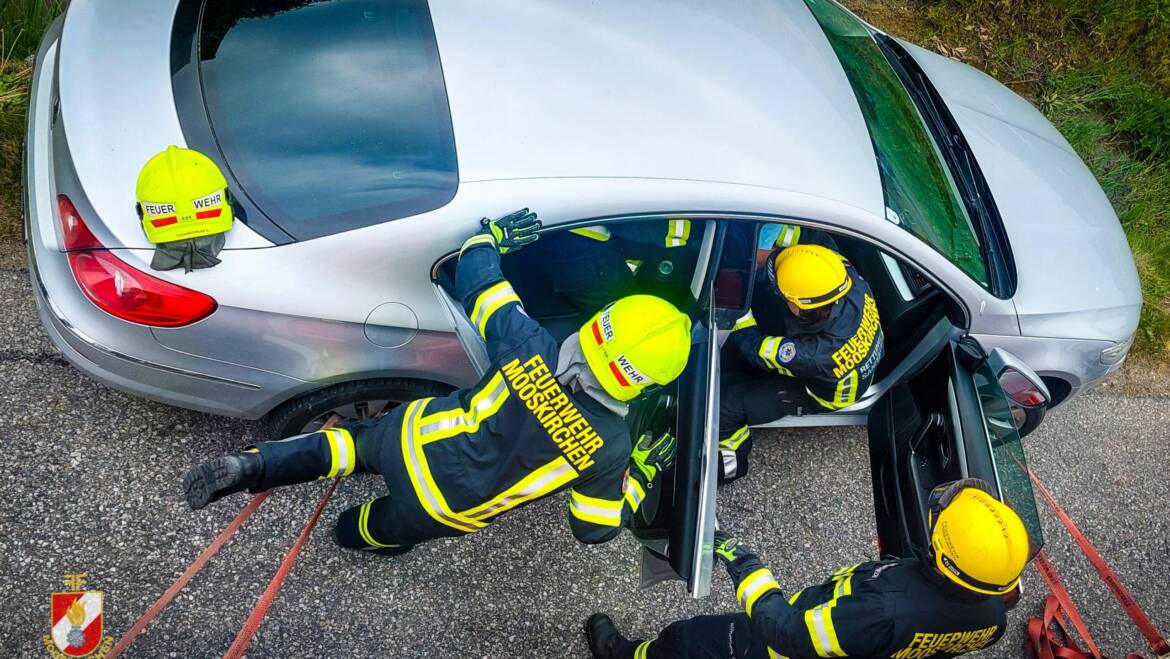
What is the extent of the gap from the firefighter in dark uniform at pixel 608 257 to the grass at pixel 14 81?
2.41 m

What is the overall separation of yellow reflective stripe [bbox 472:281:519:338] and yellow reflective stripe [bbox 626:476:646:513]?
71cm

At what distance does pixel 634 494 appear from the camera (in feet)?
9.04

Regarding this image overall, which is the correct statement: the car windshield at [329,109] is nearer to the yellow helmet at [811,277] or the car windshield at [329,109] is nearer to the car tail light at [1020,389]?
the yellow helmet at [811,277]

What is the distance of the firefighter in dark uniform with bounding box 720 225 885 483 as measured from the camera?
3020mm

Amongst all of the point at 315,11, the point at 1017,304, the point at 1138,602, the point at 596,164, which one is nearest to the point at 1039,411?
the point at 1017,304

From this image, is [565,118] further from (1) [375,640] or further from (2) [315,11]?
(1) [375,640]

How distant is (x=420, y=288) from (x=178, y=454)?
1.27m

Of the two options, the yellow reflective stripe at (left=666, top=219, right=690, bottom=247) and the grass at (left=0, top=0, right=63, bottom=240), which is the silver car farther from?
the grass at (left=0, top=0, right=63, bottom=240)

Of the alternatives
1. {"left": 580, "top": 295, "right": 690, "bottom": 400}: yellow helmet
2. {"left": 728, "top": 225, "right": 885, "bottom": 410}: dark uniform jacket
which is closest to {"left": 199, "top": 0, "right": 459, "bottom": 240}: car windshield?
{"left": 580, "top": 295, "right": 690, "bottom": 400}: yellow helmet

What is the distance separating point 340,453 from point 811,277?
1636 mm

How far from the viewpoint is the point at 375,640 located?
3.08 metres

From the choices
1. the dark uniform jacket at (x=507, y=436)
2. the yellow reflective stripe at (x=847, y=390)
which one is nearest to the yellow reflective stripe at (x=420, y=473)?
the dark uniform jacket at (x=507, y=436)

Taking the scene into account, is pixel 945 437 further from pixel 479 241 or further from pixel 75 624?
pixel 75 624

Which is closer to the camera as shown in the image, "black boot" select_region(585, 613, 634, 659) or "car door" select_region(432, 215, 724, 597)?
"car door" select_region(432, 215, 724, 597)
